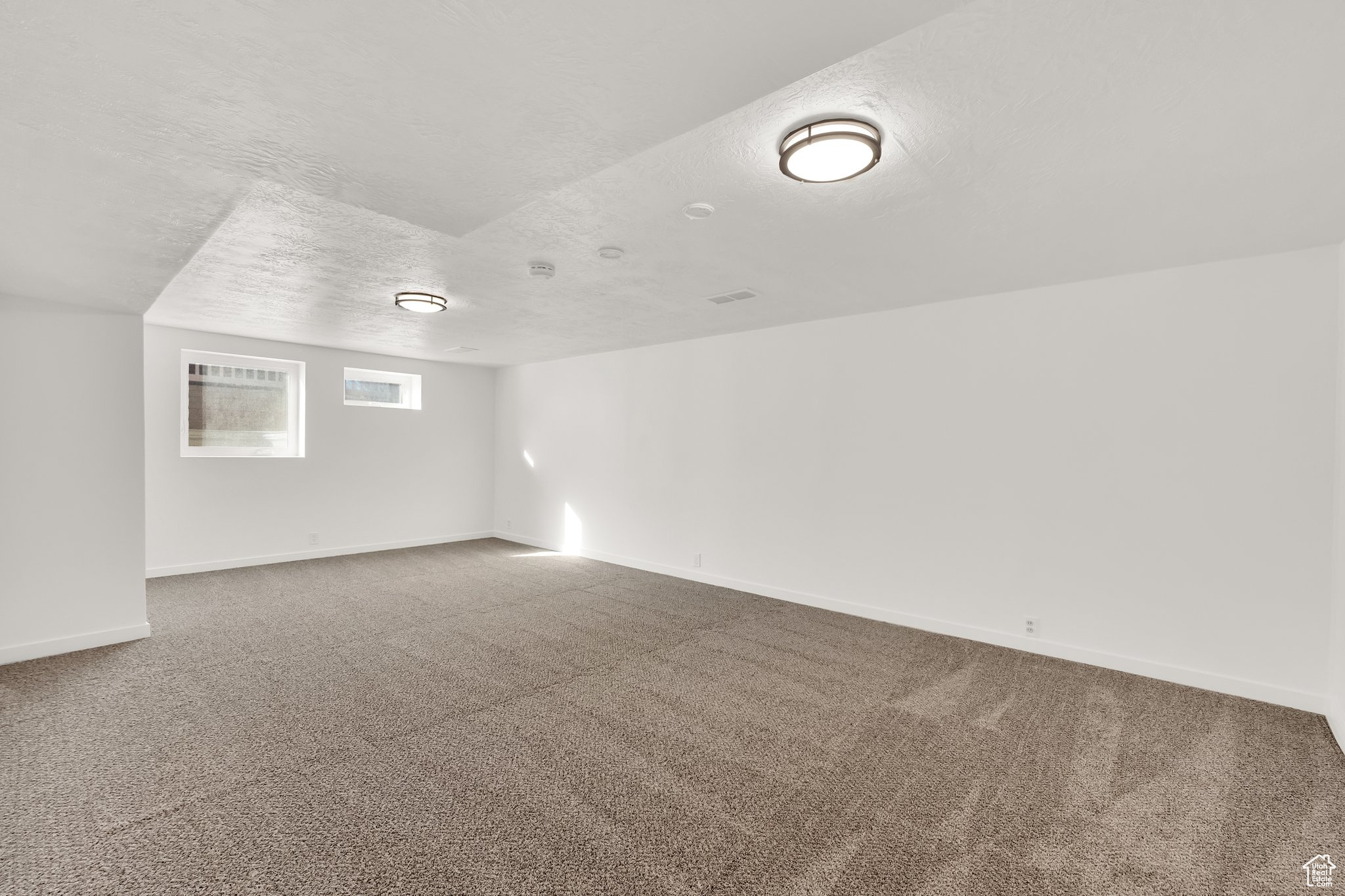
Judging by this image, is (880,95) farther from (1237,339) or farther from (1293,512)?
(1293,512)

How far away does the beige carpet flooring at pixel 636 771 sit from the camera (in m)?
1.83

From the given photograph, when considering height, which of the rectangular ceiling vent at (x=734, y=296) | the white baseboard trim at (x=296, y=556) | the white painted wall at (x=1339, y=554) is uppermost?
the rectangular ceiling vent at (x=734, y=296)

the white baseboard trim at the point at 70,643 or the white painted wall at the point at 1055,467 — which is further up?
the white painted wall at the point at 1055,467

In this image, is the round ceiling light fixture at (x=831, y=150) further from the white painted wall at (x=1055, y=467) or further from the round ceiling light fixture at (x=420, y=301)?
the round ceiling light fixture at (x=420, y=301)

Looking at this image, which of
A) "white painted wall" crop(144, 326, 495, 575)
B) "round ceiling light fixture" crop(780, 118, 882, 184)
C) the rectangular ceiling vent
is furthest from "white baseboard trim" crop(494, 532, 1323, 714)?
"white painted wall" crop(144, 326, 495, 575)

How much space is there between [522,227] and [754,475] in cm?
328

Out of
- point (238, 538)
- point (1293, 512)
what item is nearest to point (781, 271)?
point (1293, 512)

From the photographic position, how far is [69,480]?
3.70 metres

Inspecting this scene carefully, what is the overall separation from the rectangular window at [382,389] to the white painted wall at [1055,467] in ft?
12.2

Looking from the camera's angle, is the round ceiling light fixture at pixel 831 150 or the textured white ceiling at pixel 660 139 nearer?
the textured white ceiling at pixel 660 139

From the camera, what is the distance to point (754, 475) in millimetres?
5387

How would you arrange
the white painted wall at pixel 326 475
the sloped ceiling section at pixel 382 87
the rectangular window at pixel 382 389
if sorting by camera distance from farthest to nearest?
the rectangular window at pixel 382 389, the white painted wall at pixel 326 475, the sloped ceiling section at pixel 382 87

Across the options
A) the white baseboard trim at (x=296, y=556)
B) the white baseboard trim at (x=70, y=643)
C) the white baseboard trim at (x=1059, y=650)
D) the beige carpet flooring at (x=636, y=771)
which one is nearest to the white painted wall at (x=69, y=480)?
the white baseboard trim at (x=70, y=643)

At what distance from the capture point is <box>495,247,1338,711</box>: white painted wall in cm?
309
